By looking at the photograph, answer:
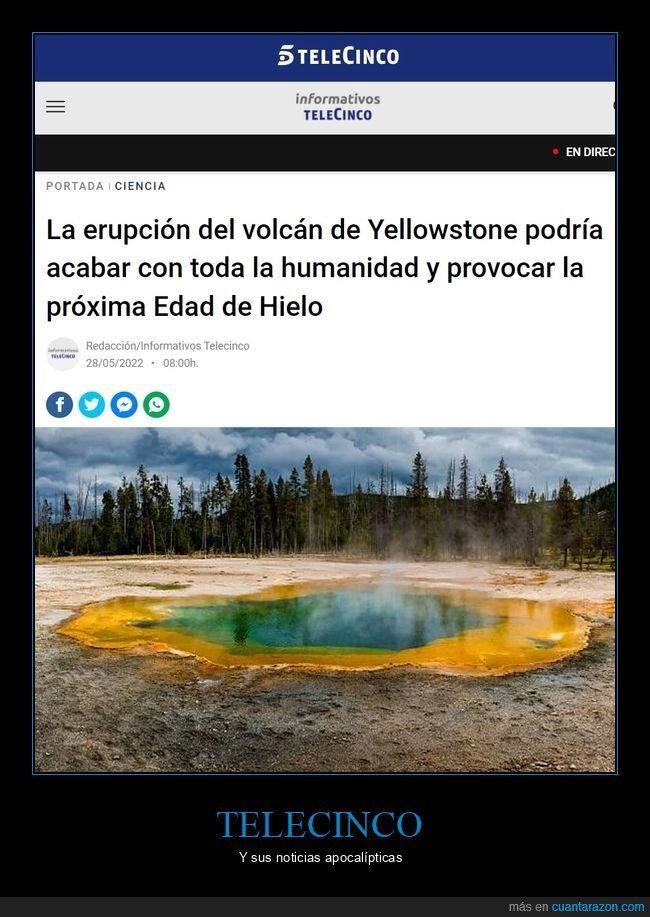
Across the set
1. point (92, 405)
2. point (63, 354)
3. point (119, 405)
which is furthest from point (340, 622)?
point (63, 354)

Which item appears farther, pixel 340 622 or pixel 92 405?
pixel 340 622

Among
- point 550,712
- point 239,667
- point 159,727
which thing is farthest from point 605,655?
point 159,727

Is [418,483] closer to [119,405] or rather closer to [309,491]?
[309,491]

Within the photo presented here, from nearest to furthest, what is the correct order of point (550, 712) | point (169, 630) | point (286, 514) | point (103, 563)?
point (550, 712)
point (169, 630)
point (103, 563)
point (286, 514)

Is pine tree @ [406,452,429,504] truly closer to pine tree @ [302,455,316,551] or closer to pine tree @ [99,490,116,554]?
pine tree @ [302,455,316,551]

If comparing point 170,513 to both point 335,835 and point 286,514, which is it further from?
point 335,835

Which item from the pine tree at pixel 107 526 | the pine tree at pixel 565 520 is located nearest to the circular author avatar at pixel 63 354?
the pine tree at pixel 107 526

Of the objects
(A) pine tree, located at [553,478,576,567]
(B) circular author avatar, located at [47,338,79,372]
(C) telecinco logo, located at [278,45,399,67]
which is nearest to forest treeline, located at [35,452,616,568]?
(A) pine tree, located at [553,478,576,567]
